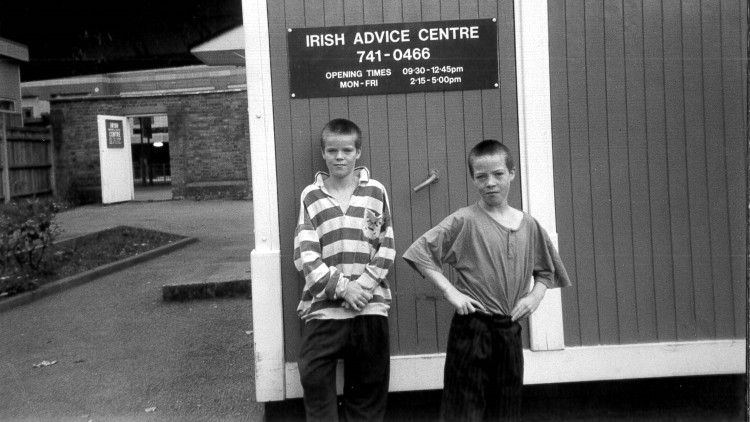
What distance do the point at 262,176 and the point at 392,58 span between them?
96cm

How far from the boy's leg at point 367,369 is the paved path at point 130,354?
3.57ft

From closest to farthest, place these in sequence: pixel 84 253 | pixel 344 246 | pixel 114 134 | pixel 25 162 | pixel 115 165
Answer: pixel 344 246
pixel 84 253
pixel 25 162
pixel 115 165
pixel 114 134

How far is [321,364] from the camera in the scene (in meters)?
3.64

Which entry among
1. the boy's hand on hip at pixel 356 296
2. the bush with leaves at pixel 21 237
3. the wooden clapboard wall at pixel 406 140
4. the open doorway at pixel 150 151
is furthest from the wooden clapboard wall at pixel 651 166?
the open doorway at pixel 150 151

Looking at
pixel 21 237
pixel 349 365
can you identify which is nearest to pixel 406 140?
pixel 349 365

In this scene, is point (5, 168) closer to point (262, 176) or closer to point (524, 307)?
point (262, 176)

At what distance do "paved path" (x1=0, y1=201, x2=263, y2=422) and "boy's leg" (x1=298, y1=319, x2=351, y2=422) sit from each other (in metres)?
1.01

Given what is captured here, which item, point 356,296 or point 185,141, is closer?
point 356,296

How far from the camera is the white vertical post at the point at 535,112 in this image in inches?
161

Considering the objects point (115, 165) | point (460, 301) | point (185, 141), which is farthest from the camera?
point (185, 141)

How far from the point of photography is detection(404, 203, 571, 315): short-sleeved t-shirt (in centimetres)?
332

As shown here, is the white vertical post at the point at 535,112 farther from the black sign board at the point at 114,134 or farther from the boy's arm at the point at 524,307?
the black sign board at the point at 114,134

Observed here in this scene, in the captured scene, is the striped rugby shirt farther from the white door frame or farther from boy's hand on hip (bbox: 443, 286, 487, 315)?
the white door frame

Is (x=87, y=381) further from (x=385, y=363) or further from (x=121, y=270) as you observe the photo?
(x=121, y=270)
